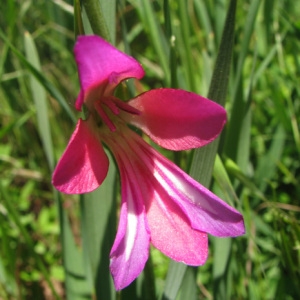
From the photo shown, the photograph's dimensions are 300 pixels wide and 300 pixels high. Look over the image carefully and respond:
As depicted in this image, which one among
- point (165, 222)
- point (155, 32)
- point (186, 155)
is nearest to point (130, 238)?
point (165, 222)

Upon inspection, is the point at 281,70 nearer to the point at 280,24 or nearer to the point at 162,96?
the point at 280,24

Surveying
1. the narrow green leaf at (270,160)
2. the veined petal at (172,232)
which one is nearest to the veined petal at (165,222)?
the veined petal at (172,232)

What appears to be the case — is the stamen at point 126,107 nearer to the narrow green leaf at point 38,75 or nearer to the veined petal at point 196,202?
the veined petal at point 196,202

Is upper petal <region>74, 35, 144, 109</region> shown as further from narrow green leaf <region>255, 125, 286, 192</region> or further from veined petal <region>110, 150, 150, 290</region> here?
narrow green leaf <region>255, 125, 286, 192</region>

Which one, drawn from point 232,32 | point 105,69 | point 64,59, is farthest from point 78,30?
point 64,59

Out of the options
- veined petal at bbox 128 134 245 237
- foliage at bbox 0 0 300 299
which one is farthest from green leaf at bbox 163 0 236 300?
veined petal at bbox 128 134 245 237

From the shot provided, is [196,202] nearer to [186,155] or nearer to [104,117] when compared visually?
[104,117]
